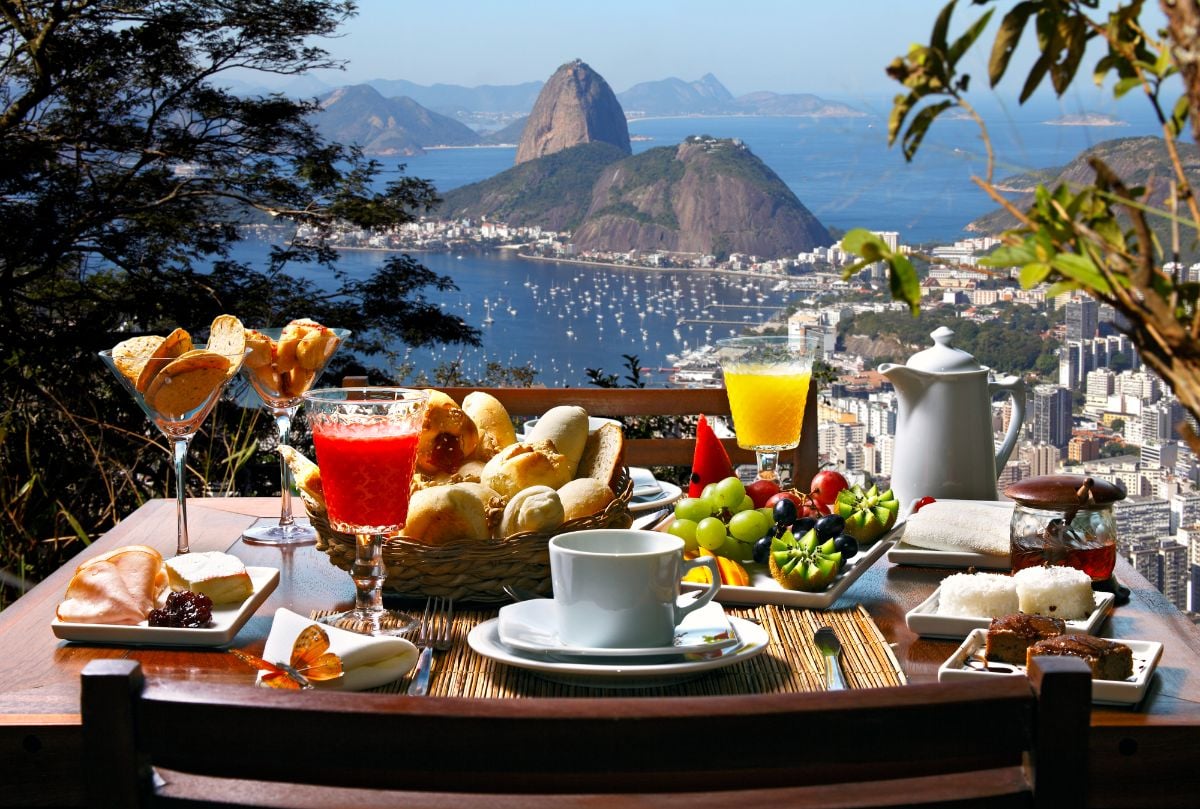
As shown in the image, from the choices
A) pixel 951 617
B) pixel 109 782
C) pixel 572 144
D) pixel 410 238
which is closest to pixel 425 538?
pixel 951 617

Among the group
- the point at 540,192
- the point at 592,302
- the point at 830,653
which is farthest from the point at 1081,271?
the point at 540,192


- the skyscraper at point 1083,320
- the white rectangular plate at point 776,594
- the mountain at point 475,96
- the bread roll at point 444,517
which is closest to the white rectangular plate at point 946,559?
the white rectangular plate at point 776,594

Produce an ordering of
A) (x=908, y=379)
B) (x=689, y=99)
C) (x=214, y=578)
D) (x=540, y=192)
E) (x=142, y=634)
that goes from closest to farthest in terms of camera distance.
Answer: (x=142, y=634)
(x=214, y=578)
(x=908, y=379)
(x=540, y=192)
(x=689, y=99)

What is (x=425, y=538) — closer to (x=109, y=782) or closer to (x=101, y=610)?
(x=101, y=610)

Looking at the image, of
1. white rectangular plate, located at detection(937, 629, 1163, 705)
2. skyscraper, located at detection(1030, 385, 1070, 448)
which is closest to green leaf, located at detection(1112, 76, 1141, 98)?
white rectangular plate, located at detection(937, 629, 1163, 705)

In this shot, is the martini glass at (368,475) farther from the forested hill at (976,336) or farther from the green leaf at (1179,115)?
the forested hill at (976,336)

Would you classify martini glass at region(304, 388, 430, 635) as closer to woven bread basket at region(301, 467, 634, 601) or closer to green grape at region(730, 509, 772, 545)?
woven bread basket at region(301, 467, 634, 601)

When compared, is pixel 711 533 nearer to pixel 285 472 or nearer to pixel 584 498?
pixel 584 498
